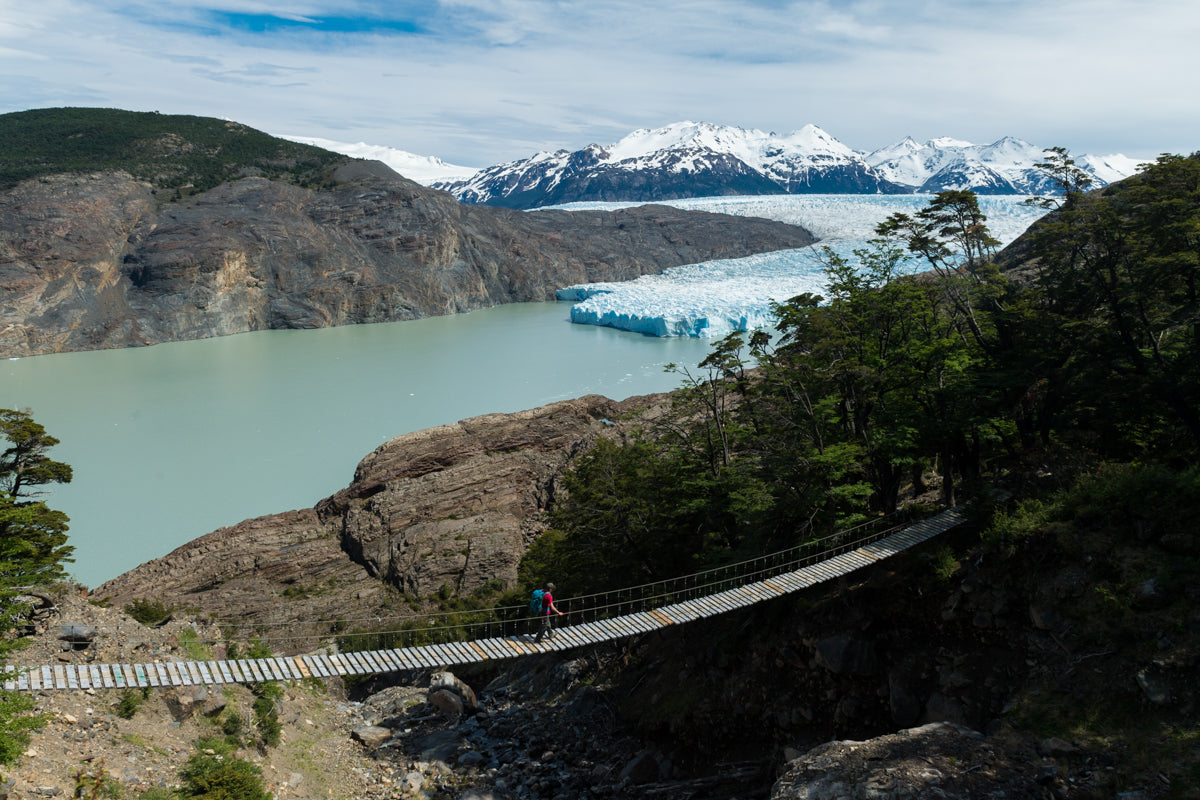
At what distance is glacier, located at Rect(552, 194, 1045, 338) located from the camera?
57562mm

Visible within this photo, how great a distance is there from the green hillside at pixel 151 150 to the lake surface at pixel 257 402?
23.9m

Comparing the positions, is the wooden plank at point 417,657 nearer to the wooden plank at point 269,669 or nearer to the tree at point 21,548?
the wooden plank at point 269,669

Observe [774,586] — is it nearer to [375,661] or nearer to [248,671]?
[375,661]

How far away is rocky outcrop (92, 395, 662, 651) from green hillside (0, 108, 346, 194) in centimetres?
6030

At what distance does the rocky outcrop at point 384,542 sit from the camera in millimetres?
19203

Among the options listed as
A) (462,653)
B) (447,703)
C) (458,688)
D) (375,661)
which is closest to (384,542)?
(458,688)

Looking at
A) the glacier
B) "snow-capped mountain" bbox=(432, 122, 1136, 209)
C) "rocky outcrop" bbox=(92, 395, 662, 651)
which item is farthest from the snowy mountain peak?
"rocky outcrop" bbox=(92, 395, 662, 651)

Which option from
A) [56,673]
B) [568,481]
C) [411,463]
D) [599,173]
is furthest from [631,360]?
[599,173]

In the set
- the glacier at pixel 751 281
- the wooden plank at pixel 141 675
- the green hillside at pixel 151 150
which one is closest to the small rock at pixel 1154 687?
the wooden plank at pixel 141 675

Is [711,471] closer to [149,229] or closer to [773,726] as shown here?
[773,726]

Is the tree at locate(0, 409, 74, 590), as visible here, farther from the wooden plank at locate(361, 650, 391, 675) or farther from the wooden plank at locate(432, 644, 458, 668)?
the wooden plank at locate(432, 644, 458, 668)

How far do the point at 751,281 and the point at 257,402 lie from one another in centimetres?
4280

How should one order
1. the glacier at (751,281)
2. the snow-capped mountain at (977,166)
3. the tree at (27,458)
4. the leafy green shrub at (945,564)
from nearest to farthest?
the leafy green shrub at (945,564) → the tree at (27,458) → the glacier at (751,281) → the snow-capped mountain at (977,166)

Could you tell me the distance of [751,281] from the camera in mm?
67500
